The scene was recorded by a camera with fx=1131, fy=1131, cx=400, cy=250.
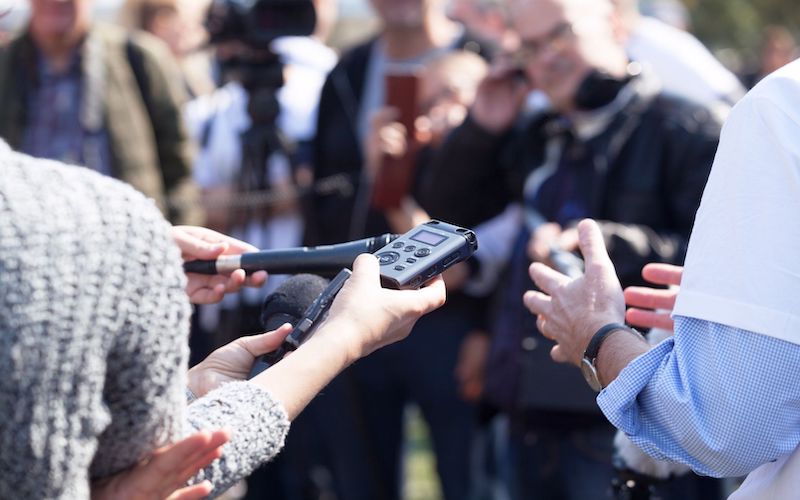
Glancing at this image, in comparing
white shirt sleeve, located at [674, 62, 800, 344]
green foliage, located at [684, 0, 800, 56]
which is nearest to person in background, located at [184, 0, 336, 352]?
white shirt sleeve, located at [674, 62, 800, 344]

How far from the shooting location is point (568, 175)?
311 cm

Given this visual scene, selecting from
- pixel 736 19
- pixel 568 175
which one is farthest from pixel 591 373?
pixel 736 19

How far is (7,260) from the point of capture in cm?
115

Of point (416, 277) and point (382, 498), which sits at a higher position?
point (416, 277)

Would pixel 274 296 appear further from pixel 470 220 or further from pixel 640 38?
pixel 640 38

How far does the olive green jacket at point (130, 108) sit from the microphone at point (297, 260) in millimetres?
2146

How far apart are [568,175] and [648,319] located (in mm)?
1202

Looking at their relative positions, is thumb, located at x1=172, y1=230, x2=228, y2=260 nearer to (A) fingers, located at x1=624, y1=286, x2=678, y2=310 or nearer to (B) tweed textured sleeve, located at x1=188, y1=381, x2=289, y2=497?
(B) tweed textured sleeve, located at x1=188, y1=381, x2=289, y2=497

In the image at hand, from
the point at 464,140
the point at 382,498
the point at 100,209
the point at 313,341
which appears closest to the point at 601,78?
the point at 464,140

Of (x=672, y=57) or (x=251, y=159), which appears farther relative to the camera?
(x=672, y=57)

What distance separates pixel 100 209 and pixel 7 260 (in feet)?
0.39

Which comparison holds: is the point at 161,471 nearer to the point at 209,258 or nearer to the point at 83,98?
the point at 209,258

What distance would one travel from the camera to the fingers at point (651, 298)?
6.44ft

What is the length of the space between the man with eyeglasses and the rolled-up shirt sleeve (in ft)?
3.66
